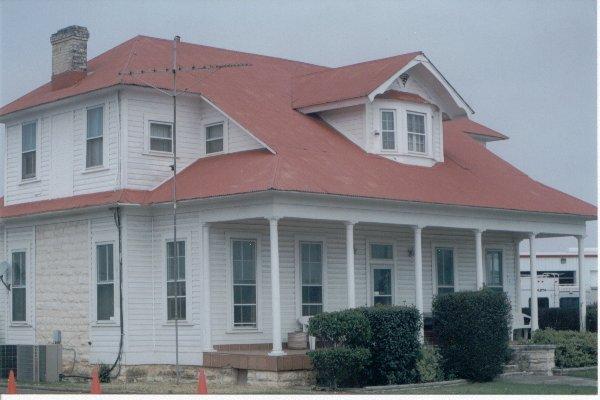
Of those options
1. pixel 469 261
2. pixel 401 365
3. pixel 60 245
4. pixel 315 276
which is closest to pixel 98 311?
pixel 60 245

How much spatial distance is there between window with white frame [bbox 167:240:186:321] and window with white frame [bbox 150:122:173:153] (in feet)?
8.23

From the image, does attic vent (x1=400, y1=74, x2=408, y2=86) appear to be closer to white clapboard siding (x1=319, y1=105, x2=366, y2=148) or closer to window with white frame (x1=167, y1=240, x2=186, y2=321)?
white clapboard siding (x1=319, y1=105, x2=366, y2=148)

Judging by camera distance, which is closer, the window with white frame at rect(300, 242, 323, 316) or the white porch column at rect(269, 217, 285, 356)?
the white porch column at rect(269, 217, 285, 356)

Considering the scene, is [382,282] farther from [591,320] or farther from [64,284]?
[64,284]

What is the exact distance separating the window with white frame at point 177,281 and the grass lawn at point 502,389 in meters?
6.07

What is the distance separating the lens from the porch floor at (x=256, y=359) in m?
25.5

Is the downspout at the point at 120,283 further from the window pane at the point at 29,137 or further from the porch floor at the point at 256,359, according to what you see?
the window pane at the point at 29,137

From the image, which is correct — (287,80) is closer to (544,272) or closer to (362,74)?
(362,74)

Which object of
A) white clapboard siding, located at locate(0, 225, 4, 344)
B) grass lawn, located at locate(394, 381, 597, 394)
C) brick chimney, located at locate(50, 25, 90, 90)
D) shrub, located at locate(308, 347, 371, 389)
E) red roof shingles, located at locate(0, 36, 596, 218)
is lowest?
grass lawn, located at locate(394, 381, 597, 394)

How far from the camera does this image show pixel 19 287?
105ft

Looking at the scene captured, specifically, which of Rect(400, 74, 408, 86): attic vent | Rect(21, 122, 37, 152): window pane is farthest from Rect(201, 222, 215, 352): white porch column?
Rect(400, 74, 408, 86): attic vent

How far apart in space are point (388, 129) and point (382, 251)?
3.29 meters

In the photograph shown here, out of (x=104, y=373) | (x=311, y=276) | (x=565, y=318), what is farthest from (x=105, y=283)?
(x=565, y=318)

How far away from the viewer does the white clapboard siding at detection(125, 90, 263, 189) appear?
29.0 metres
